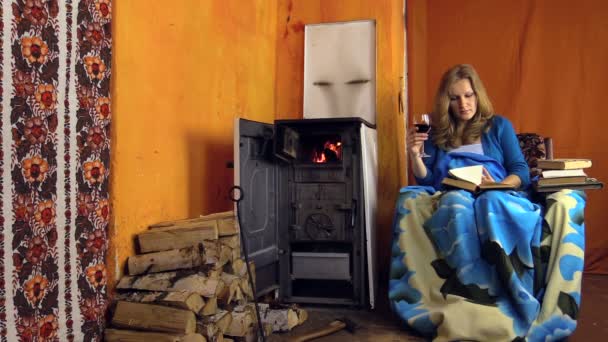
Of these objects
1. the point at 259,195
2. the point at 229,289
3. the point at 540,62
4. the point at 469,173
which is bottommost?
the point at 229,289

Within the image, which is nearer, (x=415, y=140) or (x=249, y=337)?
(x=249, y=337)

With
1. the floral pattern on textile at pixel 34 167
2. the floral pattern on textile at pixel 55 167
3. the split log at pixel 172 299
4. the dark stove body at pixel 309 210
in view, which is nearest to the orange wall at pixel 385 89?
the dark stove body at pixel 309 210

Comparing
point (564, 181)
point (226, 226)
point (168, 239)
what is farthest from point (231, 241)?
point (564, 181)

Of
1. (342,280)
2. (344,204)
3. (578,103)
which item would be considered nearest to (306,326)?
(342,280)

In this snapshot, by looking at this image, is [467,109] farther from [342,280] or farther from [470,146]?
[342,280]

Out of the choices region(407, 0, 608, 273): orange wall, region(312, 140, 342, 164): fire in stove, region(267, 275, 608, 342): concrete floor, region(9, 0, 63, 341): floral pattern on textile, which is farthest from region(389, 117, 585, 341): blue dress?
region(9, 0, 63, 341): floral pattern on textile

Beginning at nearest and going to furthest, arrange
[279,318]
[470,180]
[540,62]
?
[279,318] → [470,180] → [540,62]

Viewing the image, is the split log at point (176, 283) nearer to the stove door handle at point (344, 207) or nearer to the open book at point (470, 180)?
the stove door handle at point (344, 207)

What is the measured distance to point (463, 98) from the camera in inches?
113

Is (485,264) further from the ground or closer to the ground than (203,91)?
closer to the ground

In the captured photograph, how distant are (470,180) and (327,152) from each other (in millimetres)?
→ 845

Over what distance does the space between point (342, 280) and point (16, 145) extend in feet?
5.96

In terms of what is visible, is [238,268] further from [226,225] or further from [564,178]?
[564,178]

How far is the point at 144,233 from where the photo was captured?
212cm
